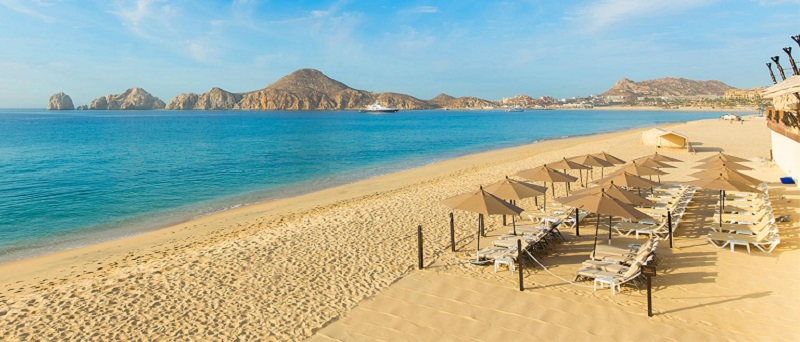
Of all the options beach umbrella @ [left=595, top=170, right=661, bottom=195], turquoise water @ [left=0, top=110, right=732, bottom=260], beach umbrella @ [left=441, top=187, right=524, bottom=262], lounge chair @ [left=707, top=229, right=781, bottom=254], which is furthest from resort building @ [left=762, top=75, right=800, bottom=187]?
turquoise water @ [left=0, top=110, right=732, bottom=260]

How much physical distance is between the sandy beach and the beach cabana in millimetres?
17603

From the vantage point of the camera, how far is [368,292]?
8273 millimetres

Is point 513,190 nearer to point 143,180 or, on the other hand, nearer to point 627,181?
point 627,181

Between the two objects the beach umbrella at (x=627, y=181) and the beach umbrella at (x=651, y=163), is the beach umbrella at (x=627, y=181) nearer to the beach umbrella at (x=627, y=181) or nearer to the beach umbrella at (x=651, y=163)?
the beach umbrella at (x=627, y=181)

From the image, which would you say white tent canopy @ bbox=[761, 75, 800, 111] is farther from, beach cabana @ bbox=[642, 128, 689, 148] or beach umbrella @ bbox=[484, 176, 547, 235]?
beach cabana @ bbox=[642, 128, 689, 148]

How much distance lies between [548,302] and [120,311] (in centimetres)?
743

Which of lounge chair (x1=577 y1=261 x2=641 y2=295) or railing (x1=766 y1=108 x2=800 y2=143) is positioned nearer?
lounge chair (x1=577 y1=261 x2=641 y2=295)

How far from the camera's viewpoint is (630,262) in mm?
8516

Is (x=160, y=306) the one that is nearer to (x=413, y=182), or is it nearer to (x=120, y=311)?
(x=120, y=311)

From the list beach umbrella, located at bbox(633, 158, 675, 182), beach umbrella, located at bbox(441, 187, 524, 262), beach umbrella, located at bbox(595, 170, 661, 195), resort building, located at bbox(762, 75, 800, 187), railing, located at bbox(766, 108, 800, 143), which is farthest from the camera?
beach umbrella, located at bbox(633, 158, 675, 182)

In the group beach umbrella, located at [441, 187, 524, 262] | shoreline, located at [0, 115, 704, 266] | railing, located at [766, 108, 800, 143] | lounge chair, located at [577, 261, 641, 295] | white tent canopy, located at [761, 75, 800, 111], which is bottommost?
shoreline, located at [0, 115, 704, 266]

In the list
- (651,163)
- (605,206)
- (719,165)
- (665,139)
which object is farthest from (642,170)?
(665,139)

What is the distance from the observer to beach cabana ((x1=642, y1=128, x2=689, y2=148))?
29266 millimetres

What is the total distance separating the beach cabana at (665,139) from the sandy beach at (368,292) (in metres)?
17.6
